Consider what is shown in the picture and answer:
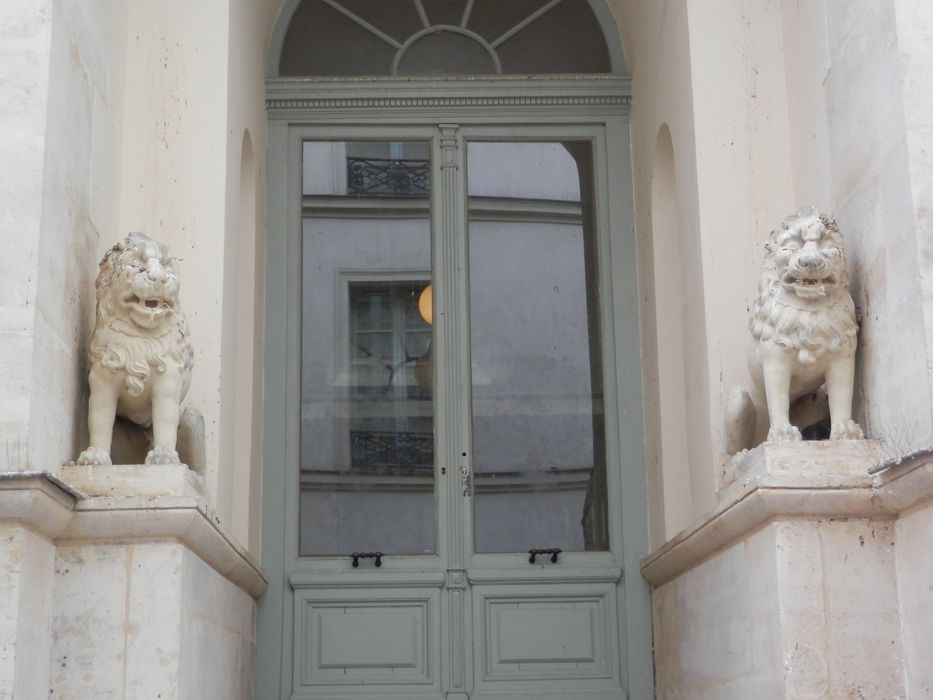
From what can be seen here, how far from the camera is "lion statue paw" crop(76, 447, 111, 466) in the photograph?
687 centimetres

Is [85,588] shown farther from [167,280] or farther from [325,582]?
[325,582]

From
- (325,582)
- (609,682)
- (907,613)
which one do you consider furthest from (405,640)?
(907,613)

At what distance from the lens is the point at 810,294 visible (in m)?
6.98

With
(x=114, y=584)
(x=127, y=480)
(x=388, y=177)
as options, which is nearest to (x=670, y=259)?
(x=388, y=177)

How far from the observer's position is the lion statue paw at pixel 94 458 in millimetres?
6871

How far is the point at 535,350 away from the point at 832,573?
3132 mm

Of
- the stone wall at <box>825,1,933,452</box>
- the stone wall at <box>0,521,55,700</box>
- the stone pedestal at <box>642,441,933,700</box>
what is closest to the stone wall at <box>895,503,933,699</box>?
the stone pedestal at <box>642,441,933,700</box>

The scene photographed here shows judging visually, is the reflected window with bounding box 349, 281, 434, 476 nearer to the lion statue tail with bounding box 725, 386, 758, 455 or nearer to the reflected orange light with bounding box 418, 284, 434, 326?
the reflected orange light with bounding box 418, 284, 434, 326

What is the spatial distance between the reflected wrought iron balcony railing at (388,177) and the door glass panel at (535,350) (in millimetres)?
290

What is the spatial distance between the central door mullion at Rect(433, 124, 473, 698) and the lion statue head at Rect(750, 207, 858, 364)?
8.01 feet

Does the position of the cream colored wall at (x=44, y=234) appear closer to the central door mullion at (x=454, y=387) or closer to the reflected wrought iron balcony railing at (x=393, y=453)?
the reflected wrought iron balcony railing at (x=393, y=453)

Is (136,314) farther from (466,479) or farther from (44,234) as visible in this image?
(466,479)

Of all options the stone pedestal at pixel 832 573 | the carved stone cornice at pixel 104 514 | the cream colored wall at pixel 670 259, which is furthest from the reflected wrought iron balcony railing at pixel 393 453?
the stone pedestal at pixel 832 573

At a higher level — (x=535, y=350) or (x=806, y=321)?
(x=535, y=350)
